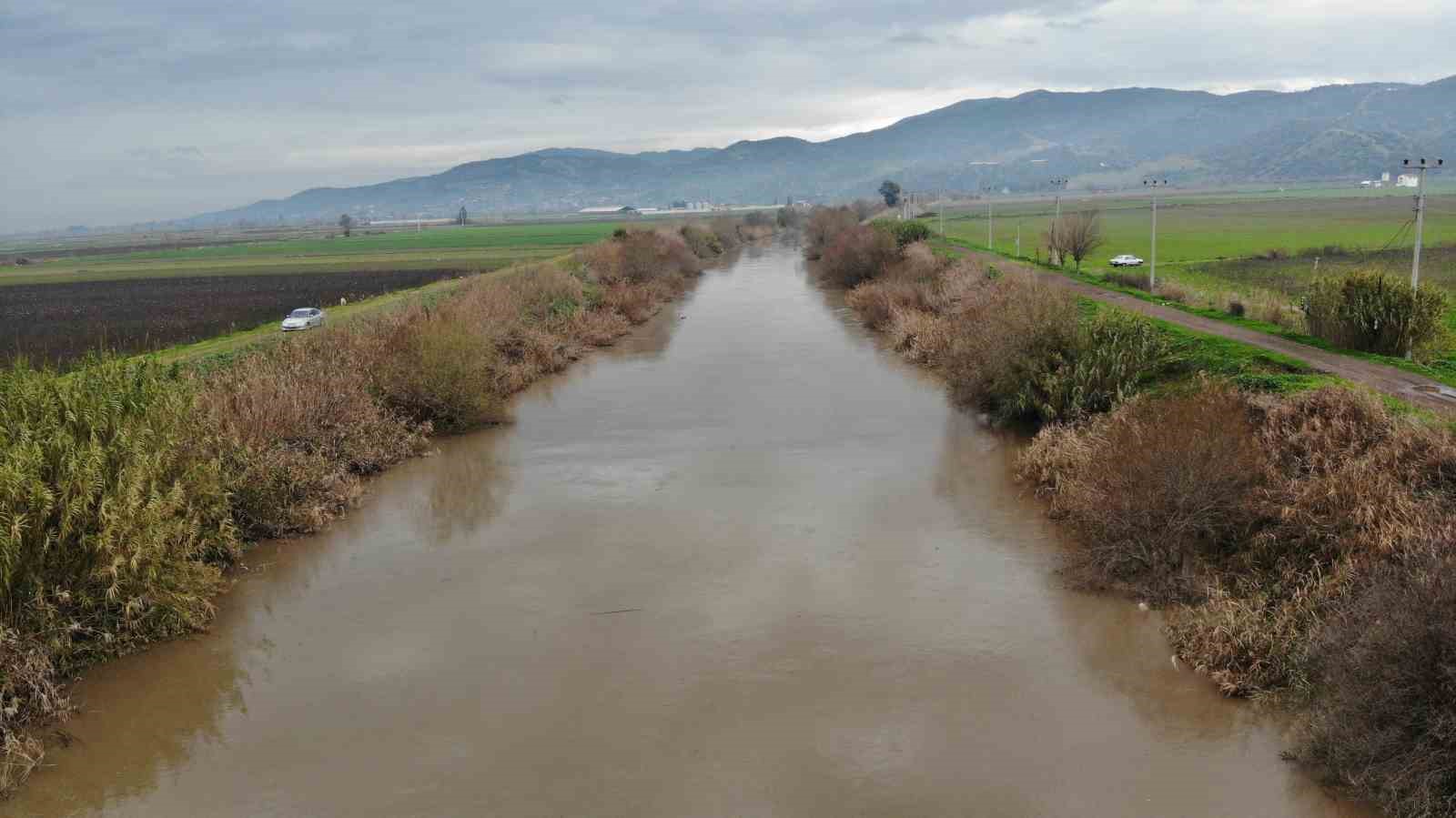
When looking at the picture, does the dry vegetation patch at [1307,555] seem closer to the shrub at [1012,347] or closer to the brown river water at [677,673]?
the brown river water at [677,673]

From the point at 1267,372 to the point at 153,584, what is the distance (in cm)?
1734

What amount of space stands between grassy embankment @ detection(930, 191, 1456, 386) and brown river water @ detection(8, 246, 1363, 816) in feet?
30.9

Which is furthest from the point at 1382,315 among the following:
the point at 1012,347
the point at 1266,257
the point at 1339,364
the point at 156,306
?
the point at 156,306

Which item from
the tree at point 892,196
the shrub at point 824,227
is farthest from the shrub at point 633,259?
the tree at point 892,196

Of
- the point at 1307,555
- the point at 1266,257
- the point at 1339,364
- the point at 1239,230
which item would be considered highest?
the point at 1339,364

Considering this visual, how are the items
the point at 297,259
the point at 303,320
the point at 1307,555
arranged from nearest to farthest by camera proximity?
the point at 1307,555 < the point at 303,320 < the point at 297,259

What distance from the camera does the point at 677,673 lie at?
11.3 m

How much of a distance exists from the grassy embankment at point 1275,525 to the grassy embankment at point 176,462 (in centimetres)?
1224

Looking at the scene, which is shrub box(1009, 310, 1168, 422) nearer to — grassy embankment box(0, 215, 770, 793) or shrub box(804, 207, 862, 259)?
grassy embankment box(0, 215, 770, 793)

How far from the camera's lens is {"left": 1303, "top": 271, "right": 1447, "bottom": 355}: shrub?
18.6 metres

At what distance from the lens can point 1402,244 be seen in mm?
47406

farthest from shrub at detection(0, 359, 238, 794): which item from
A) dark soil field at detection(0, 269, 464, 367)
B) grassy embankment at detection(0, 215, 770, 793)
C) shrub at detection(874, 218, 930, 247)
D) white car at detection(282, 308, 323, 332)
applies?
shrub at detection(874, 218, 930, 247)

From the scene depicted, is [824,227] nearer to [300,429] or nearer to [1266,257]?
[1266,257]

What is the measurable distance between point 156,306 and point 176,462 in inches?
1549
